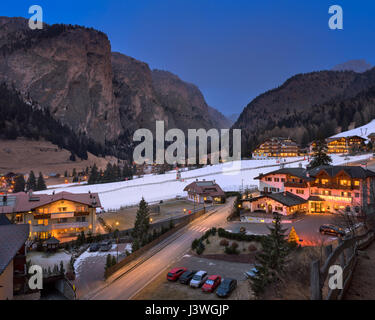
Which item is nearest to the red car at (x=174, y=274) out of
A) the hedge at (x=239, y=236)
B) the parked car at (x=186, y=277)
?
the parked car at (x=186, y=277)

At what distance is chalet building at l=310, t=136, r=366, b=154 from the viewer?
111113 millimetres

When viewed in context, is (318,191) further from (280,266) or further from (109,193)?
(109,193)

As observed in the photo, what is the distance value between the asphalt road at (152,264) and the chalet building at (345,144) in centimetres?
9761

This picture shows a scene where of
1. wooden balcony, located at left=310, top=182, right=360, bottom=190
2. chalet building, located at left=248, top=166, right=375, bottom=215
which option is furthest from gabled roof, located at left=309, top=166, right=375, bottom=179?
wooden balcony, located at left=310, top=182, right=360, bottom=190

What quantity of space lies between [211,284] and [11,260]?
1357cm

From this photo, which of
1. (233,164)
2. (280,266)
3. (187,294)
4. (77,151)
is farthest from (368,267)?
(77,151)

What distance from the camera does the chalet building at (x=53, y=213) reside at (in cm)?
3998

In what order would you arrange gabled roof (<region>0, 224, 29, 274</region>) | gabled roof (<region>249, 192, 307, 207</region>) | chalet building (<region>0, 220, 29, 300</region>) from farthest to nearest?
gabled roof (<region>249, 192, 307, 207</region>) < chalet building (<region>0, 220, 29, 300</region>) < gabled roof (<region>0, 224, 29, 274</region>)

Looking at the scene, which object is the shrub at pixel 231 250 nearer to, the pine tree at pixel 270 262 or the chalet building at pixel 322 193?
the pine tree at pixel 270 262

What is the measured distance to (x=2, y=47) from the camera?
19538 cm

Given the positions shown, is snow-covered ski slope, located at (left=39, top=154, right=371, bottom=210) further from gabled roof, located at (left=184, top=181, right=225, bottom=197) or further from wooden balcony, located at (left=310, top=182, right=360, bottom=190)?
wooden balcony, located at (left=310, top=182, right=360, bottom=190)

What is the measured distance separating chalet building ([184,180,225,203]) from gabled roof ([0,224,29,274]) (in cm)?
4507

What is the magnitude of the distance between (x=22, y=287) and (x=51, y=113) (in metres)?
195

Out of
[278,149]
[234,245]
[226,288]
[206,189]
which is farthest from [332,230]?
[278,149]
